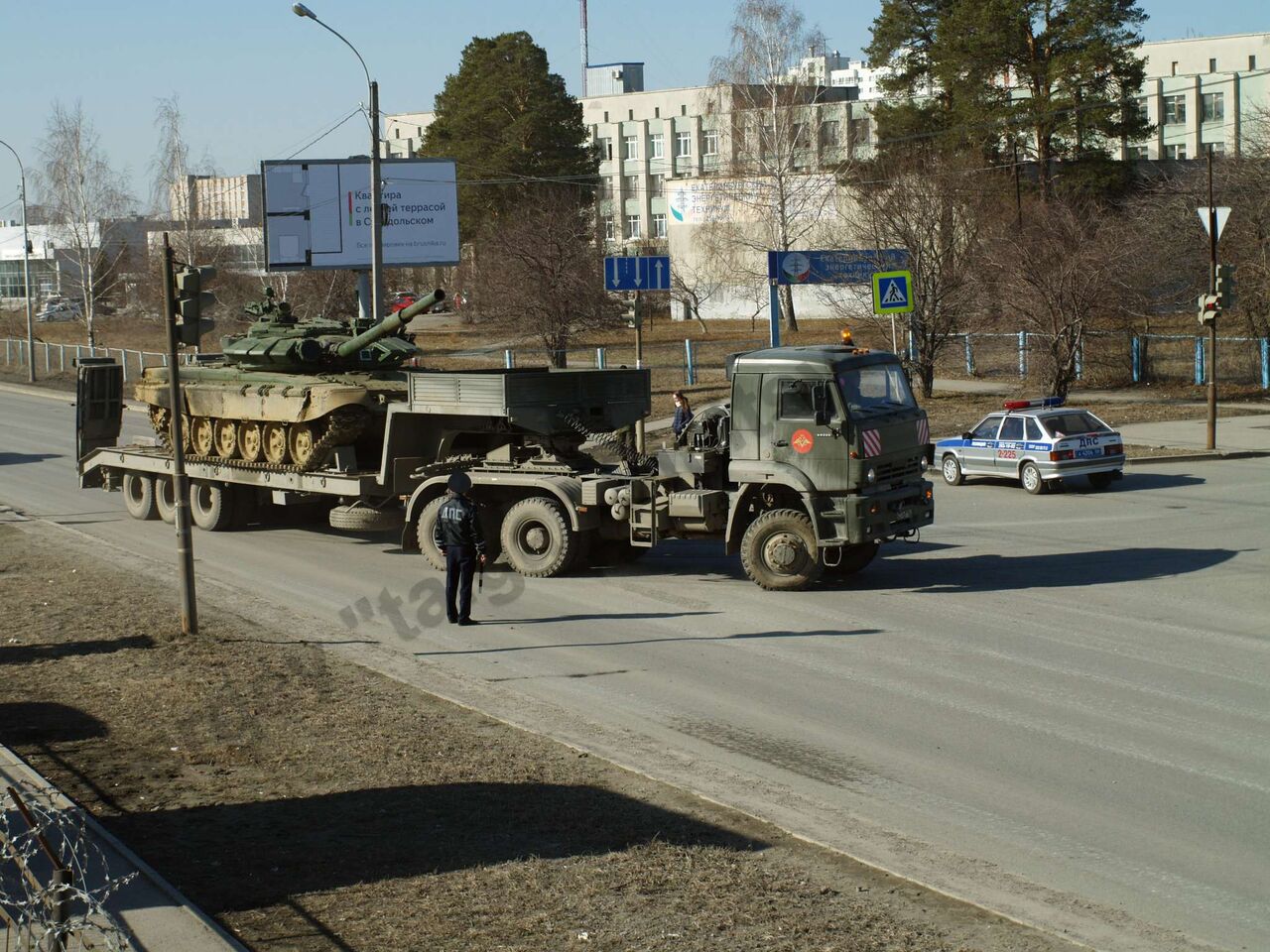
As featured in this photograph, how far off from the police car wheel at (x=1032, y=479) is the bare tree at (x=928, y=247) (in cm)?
1206

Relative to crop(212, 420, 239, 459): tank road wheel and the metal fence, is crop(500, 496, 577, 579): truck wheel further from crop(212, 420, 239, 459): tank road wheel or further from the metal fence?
the metal fence

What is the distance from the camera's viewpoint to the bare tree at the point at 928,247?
34.6 m

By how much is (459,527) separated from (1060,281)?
22557 millimetres

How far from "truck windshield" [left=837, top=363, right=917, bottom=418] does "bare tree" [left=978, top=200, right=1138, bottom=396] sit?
18.3m

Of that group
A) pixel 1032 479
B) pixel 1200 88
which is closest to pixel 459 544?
pixel 1032 479

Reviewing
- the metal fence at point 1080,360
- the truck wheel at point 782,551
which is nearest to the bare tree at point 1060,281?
the metal fence at point 1080,360

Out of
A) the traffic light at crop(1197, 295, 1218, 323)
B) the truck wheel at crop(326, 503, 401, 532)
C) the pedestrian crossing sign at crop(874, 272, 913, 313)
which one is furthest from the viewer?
the pedestrian crossing sign at crop(874, 272, 913, 313)

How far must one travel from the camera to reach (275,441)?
18.8 m

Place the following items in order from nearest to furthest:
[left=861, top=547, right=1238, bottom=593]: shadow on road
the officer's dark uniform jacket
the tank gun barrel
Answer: the officer's dark uniform jacket, [left=861, top=547, right=1238, bottom=593]: shadow on road, the tank gun barrel

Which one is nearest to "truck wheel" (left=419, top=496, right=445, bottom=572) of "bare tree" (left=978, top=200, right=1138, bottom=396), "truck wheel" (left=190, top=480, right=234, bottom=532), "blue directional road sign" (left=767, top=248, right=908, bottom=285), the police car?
"truck wheel" (left=190, top=480, right=234, bottom=532)

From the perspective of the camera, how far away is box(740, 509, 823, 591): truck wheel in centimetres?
1486

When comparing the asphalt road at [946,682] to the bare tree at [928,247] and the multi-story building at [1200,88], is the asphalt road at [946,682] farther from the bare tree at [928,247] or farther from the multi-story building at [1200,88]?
the multi-story building at [1200,88]

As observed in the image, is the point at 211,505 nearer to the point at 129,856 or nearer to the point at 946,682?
the point at 946,682

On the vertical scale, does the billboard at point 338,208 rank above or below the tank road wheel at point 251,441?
above
